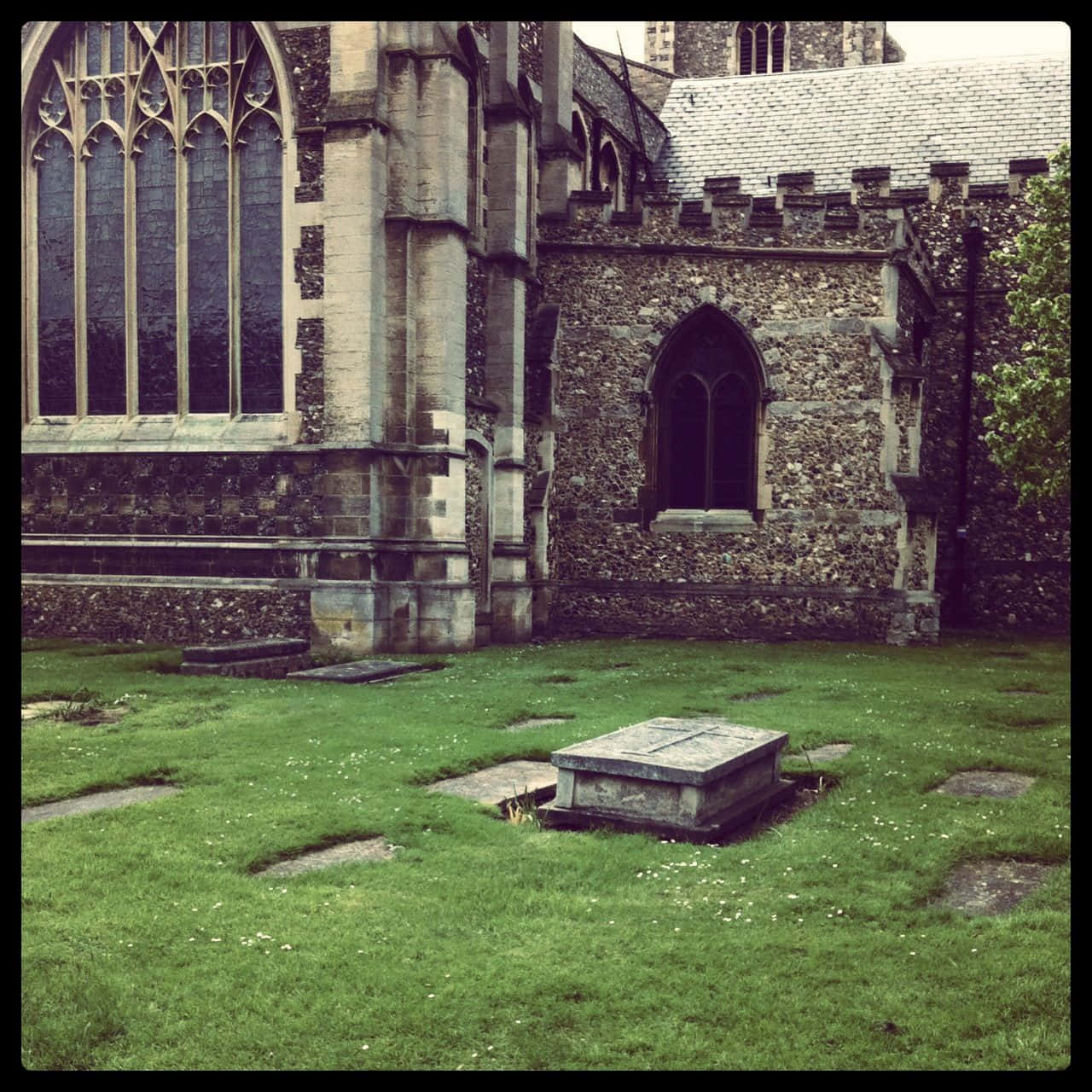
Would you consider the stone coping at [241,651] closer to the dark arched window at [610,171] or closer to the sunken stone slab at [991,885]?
the sunken stone slab at [991,885]

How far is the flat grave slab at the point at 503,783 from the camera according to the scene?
740 centimetres

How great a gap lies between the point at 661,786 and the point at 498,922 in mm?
1897

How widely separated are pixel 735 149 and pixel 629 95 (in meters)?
2.97

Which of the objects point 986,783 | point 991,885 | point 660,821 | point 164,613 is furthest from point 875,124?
point 991,885

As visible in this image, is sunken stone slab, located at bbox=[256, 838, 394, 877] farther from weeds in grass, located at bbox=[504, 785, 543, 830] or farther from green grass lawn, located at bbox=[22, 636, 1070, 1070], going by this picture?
weeds in grass, located at bbox=[504, 785, 543, 830]

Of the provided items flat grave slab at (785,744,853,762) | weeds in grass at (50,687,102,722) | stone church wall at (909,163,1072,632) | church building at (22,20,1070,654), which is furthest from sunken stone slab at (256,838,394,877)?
stone church wall at (909,163,1072,632)

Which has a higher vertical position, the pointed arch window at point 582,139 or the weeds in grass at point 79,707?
the pointed arch window at point 582,139

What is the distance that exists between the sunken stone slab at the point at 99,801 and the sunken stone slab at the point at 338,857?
62.7 inches

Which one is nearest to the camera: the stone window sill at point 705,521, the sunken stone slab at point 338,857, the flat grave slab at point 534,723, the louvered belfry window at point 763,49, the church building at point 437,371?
the sunken stone slab at point 338,857

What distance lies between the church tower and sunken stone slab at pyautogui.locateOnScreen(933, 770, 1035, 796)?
3215cm

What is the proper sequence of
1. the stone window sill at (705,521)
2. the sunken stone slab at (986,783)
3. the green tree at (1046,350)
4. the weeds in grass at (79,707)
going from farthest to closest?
1. the stone window sill at (705,521)
2. the green tree at (1046,350)
3. the weeds in grass at (79,707)
4. the sunken stone slab at (986,783)

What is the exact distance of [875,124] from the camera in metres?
25.4

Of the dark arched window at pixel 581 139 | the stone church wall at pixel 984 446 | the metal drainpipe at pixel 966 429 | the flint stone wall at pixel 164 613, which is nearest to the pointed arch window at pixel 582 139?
the dark arched window at pixel 581 139

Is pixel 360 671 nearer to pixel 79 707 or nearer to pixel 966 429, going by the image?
pixel 79 707
